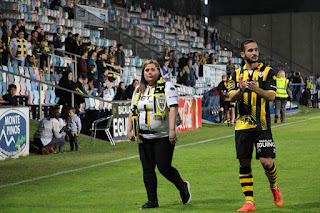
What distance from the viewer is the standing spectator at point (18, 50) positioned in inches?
797

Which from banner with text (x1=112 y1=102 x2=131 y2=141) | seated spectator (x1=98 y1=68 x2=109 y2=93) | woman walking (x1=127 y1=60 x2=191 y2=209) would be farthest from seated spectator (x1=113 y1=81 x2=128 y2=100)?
woman walking (x1=127 y1=60 x2=191 y2=209)

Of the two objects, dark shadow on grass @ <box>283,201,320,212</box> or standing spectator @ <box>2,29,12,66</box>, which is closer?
dark shadow on grass @ <box>283,201,320,212</box>

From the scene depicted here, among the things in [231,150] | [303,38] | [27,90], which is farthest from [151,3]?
[231,150]

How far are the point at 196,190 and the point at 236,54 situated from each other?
37.7 meters

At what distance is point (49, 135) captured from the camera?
49.4ft

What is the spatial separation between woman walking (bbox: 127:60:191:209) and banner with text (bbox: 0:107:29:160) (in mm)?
7043

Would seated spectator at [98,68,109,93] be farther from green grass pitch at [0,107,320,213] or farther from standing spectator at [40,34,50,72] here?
green grass pitch at [0,107,320,213]

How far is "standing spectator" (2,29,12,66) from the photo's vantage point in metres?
20.1

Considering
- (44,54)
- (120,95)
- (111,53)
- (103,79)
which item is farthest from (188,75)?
(44,54)

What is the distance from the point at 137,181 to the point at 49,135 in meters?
5.35

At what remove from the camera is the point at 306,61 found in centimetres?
4953

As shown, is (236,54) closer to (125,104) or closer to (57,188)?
(125,104)

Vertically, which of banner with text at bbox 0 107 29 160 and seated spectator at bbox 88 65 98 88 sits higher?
seated spectator at bbox 88 65 98 88

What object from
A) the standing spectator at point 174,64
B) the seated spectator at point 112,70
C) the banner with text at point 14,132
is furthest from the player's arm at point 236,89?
the standing spectator at point 174,64
